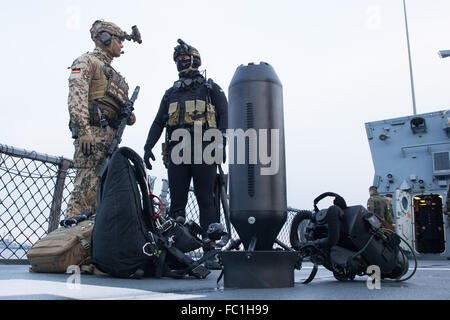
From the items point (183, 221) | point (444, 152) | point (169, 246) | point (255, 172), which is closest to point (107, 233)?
point (169, 246)

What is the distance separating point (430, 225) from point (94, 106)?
9.48 meters

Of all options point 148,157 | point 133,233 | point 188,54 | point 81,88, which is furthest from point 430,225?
point 133,233

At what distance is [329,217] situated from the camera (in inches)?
95.4

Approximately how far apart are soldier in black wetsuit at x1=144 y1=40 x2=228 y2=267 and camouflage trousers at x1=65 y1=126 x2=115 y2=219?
0.59m

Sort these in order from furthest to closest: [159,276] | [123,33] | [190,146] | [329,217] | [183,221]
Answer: [123,33] < [190,146] < [183,221] < [159,276] < [329,217]

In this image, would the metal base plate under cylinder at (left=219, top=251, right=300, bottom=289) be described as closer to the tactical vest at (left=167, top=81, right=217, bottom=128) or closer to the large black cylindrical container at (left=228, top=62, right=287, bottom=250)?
the large black cylindrical container at (left=228, top=62, right=287, bottom=250)

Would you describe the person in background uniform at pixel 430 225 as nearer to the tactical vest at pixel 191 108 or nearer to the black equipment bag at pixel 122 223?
the tactical vest at pixel 191 108

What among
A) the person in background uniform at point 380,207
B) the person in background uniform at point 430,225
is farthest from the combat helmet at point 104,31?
the person in background uniform at point 430,225

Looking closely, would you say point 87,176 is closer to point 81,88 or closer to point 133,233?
point 81,88

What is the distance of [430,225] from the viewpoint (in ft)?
33.9

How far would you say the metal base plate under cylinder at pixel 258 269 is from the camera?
190 centimetres

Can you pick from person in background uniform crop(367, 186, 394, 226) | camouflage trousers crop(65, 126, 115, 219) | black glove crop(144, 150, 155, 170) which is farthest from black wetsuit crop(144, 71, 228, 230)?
person in background uniform crop(367, 186, 394, 226)

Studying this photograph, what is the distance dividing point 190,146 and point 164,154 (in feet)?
1.01
